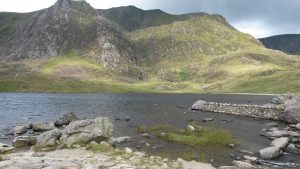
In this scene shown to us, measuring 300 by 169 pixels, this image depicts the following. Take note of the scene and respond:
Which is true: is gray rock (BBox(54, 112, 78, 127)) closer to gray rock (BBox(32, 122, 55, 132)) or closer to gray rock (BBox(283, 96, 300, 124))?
gray rock (BBox(32, 122, 55, 132))

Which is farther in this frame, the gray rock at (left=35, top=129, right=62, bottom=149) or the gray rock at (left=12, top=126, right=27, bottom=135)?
the gray rock at (left=12, top=126, right=27, bottom=135)

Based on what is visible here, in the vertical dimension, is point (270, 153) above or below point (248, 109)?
below

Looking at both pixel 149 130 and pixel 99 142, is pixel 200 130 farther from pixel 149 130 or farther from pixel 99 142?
pixel 99 142

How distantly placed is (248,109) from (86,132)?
59.0 m

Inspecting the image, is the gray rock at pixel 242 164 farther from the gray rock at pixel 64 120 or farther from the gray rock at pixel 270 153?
the gray rock at pixel 64 120

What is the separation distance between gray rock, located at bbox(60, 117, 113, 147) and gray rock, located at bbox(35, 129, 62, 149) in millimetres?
1097

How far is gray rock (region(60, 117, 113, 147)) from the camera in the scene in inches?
1668

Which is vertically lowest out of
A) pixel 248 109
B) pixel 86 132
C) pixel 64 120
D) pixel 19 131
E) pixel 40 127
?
pixel 19 131

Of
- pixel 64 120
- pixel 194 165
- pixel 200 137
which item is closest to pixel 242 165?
pixel 194 165

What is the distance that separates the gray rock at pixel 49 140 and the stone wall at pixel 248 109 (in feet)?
181

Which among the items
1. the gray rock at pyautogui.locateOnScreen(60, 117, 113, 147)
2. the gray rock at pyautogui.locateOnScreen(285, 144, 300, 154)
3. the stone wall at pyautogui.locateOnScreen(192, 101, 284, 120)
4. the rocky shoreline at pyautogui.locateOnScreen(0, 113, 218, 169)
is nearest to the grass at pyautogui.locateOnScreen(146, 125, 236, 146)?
the rocky shoreline at pyautogui.locateOnScreen(0, 113, 218, 169)

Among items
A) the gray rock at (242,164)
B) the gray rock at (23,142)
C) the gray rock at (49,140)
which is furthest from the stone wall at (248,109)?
the gray rock at (23,142)

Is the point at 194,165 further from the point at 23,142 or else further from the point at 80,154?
the point at 23,142

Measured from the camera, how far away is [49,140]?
44.0m
